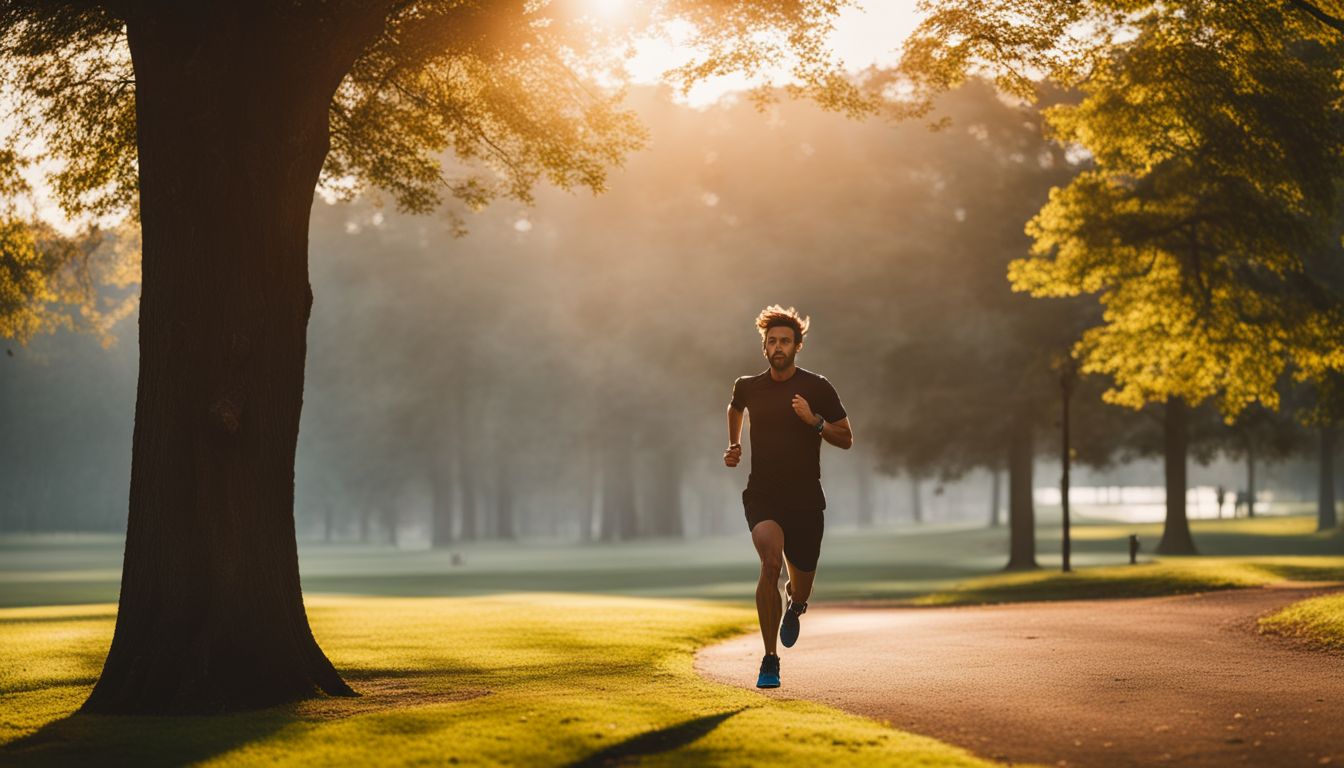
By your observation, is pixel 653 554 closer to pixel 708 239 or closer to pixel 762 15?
pixel 708 239

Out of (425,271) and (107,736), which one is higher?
(425,271)

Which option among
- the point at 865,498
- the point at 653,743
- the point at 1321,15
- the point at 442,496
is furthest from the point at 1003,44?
the point at 865,498

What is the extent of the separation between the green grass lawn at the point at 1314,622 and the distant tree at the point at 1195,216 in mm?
6808

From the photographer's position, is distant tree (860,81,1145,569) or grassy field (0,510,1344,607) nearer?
grassy field (0,510,1344,607)

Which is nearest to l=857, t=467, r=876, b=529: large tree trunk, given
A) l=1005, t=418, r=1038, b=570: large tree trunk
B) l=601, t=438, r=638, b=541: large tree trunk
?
l=601, t=438, r=638, b=541: large tree trunk

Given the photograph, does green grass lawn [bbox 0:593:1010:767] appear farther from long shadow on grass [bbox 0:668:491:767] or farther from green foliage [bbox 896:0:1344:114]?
green foliage [bbox 896:0:1344:114]

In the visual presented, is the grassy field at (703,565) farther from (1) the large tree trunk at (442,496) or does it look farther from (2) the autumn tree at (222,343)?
(2) the autumn tree at (222,343)

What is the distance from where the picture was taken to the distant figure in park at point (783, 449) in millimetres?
9586

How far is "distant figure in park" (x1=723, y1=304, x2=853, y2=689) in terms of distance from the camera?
9586 millimetres

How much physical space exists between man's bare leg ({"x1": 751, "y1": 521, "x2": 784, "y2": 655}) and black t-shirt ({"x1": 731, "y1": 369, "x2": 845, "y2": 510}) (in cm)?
21

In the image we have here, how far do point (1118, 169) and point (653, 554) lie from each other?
38.2 meters

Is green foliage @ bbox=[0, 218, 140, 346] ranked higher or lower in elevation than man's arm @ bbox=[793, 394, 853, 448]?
higher

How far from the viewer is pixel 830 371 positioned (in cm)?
4166

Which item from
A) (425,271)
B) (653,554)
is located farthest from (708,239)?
(425,271)
